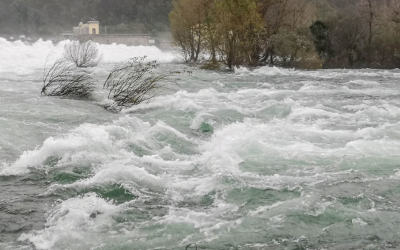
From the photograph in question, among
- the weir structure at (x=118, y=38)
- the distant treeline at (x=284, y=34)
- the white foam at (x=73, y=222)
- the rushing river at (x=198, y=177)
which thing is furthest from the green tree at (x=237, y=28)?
the weir structure at (x=118, y=38)

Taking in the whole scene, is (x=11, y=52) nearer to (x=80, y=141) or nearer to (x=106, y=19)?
(x=80, y=141)

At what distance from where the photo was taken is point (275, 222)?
7094 millimetres

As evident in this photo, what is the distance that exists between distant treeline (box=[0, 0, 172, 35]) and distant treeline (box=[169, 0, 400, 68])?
94.3 metres

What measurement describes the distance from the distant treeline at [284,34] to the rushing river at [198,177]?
53.5 feet

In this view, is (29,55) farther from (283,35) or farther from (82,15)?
(82,15)

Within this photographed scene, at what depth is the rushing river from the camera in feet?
22.0

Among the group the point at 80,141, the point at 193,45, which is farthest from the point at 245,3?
the point at 80,141

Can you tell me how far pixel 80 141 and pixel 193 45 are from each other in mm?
32879

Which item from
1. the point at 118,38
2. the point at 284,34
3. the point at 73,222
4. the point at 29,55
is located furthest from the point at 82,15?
the point at 73,222

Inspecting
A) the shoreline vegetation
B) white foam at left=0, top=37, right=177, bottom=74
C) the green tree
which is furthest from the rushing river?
white foam at left=0, top=37, right=177, bottom=74

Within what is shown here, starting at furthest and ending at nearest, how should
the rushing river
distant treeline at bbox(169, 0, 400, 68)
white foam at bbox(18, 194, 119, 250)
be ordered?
distant treeline at bbox(169, 0, 400, 68), the rushing river, white foam at bbox(18, 194, 119, 250)

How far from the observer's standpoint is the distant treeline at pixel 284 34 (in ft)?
104

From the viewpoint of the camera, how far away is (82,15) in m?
144

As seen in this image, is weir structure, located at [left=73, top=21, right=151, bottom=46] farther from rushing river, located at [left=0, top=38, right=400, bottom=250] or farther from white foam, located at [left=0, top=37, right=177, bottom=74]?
rushing river, located at [left=0, top=38, right=400, bottom=250]
